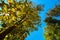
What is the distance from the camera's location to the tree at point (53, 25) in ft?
63.3

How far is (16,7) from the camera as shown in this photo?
1880cm

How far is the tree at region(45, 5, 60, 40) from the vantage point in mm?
19297

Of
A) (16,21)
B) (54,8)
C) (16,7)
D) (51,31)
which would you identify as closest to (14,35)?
(16,21)

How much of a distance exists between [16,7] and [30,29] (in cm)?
340

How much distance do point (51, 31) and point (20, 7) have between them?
4576 mm

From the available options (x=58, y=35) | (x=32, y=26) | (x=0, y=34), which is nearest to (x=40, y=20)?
(x=32, y=26)

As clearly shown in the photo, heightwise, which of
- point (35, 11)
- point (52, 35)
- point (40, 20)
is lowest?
point (52, 35)

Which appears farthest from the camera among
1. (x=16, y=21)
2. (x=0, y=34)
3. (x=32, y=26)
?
(x=32, y=26)

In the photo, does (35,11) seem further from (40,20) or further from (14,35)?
(14,35)

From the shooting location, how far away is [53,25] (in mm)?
19641

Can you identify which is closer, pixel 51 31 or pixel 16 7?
pixel 16 7

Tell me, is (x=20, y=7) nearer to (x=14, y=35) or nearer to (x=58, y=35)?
(x=14, y=35)

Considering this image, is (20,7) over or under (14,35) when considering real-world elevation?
over

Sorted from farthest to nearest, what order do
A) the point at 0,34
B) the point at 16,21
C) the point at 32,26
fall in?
the point at 32,26 → the point at 16,21 → the point at 0,34
